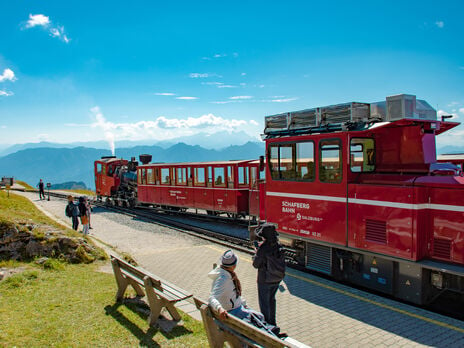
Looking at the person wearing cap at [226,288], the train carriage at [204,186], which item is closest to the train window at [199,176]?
the train carriage at [204,186]

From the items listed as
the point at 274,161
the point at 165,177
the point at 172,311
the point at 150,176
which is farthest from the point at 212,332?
the point at 150,176

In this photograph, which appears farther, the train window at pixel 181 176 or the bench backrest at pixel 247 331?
the train window at pixel 181 176

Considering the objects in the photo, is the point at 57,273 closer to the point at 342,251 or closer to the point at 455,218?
the point at 342,251

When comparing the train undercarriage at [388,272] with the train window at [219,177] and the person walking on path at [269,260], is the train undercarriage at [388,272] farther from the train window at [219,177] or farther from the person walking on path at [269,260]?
the train window at [219,177]

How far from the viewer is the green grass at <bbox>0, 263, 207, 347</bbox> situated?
215 inches

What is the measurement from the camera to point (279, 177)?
9.52 meters

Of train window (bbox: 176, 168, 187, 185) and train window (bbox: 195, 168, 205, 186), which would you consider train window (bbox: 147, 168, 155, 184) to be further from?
train window (bbox: 195, 168, 205, 186)

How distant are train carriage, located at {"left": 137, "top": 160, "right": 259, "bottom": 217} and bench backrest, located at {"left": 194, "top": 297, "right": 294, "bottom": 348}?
1005cm

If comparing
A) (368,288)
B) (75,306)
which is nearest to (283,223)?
(368,288)

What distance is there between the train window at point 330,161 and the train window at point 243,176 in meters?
9.43

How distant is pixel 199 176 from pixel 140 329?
45.8 ft

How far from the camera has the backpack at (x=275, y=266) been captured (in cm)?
547

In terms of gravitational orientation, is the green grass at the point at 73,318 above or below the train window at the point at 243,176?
below

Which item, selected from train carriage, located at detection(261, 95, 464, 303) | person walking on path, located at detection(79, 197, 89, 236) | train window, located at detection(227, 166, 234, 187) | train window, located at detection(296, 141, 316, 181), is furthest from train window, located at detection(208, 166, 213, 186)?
train window, located at detection(296, 141, 316, 181)
